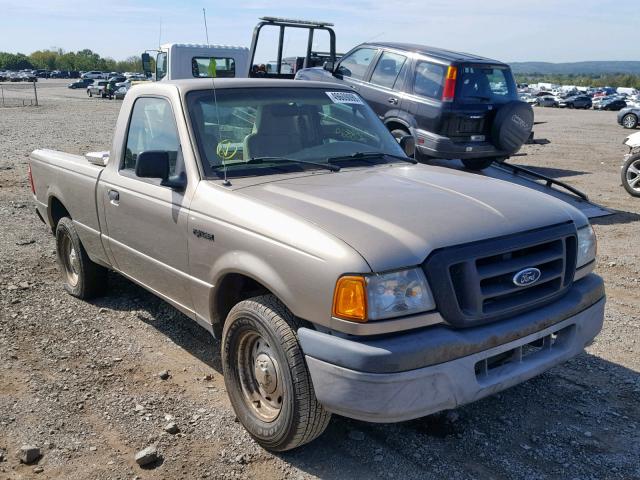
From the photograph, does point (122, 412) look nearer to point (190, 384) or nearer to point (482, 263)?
point (190, 384)

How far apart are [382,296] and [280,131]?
177 centimetres

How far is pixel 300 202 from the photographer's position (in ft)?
10.9

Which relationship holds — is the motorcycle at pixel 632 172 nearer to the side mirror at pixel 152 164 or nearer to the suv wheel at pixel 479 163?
the suv wheel at pixel 479 163

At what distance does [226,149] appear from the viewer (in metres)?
3.94

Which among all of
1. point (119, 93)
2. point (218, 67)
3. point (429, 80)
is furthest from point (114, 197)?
point (119, 93)

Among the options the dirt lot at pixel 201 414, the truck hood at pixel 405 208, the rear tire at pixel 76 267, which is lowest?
the dirt lot at pixel 201 414

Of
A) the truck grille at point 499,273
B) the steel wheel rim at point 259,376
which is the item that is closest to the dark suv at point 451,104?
the truck grille at point 499,273

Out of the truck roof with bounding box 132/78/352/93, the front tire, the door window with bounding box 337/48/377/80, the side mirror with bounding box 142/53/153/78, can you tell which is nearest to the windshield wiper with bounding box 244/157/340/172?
the truck roof with bounding box 132/78/352/93

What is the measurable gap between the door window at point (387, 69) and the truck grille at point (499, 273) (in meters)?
7.31

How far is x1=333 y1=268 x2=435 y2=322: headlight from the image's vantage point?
2.76 metres

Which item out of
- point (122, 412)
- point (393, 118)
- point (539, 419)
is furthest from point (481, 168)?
point (122, 412)

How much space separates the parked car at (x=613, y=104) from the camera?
47.6m

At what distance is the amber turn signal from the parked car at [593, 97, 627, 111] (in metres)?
50.7

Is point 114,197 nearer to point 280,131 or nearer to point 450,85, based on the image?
point 280,131
